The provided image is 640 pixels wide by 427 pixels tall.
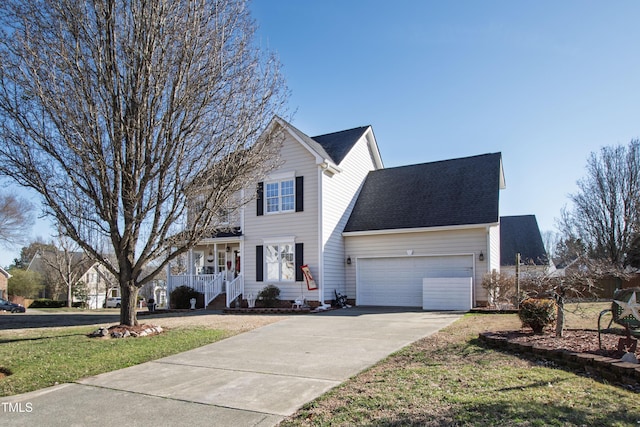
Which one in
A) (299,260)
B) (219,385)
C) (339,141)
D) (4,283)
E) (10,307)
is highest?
(339,141)

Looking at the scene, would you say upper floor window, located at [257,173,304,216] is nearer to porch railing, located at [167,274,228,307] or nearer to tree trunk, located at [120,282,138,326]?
porch railing, located at [167,274,228,307]

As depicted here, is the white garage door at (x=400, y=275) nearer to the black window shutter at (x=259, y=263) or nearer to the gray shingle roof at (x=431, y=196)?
the gray shingle roof at (x=431, y=196)

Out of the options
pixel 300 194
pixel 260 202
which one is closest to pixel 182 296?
pixel 260 202

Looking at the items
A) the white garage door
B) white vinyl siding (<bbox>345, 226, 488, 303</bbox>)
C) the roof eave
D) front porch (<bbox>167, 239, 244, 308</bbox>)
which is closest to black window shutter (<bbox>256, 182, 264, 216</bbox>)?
front porch (<bbox>167, 239, 244, 308</bbox>)

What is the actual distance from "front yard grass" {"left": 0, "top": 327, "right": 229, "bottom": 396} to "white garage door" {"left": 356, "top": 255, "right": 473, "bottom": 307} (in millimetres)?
8579

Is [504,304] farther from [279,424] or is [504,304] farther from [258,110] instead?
[279,424]

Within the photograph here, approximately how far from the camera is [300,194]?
17.8 metres

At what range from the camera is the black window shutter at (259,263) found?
18312 millimetres

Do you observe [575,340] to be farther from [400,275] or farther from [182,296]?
[182,296]

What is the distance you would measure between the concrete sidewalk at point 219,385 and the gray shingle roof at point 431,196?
7.82 metres

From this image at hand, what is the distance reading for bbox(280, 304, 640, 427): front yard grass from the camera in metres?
4.19

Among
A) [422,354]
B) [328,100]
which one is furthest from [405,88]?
[422,354]

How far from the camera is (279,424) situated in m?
4.49

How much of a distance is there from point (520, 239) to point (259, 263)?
64.6 feet
